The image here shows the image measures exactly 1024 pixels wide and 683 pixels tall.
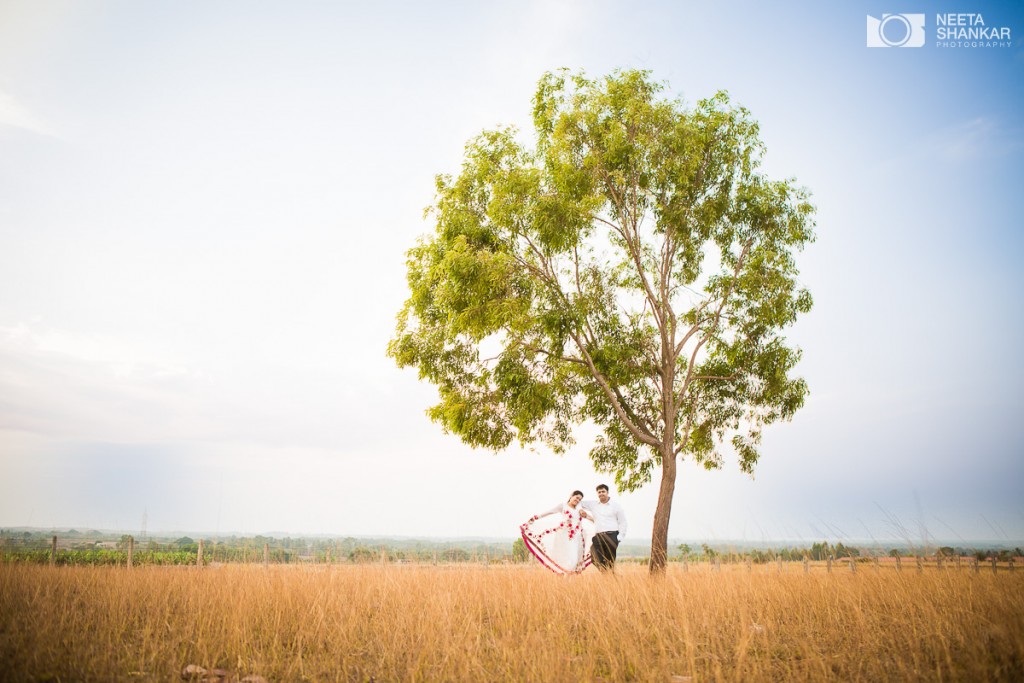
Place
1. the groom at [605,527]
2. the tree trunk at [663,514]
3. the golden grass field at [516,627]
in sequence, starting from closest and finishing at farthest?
the golden grass field at [516,627] → the groom at [605,527] → the tree trunk at [663,514]

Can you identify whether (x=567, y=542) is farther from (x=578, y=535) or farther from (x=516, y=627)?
(x=516, y=627)

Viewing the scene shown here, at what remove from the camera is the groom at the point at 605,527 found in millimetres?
11242

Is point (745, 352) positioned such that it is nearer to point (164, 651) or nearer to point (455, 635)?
point (455, 635)

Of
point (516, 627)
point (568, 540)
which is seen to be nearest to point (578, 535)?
point (568, 540)

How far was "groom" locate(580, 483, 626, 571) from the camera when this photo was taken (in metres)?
11.2

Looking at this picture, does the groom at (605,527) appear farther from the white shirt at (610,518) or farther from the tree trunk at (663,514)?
the tree trunk at (663,514)

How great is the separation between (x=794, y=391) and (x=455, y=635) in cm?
1125

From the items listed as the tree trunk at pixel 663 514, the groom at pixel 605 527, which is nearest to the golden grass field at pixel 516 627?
the groom at pixel 605 527

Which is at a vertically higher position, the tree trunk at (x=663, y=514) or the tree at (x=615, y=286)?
the tree at (x=615, y=286)

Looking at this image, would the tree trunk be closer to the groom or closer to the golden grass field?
the groom

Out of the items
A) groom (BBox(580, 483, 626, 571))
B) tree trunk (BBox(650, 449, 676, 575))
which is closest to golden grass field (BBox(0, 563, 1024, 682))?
groom (BBox(580, 483, 626, 571))

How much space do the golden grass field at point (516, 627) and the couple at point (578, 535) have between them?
1.98m

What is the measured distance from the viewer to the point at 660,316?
14.2 m

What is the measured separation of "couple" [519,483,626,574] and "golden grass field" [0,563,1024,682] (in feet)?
6.48
